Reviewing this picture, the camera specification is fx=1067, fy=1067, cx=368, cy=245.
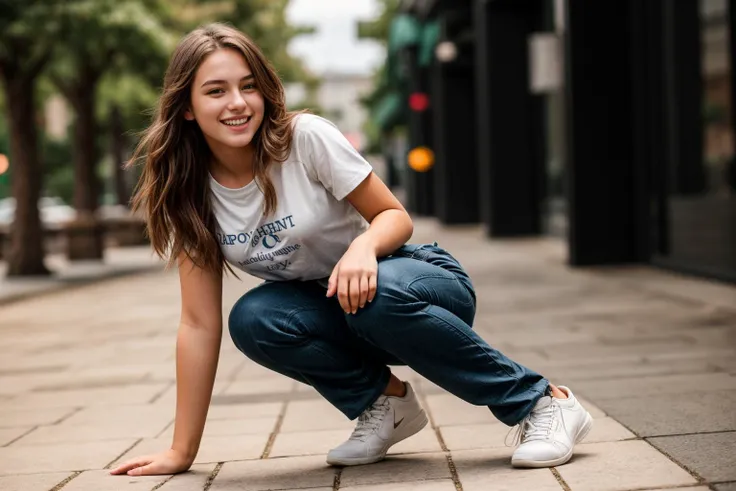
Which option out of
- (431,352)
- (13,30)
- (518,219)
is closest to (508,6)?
(518,219)

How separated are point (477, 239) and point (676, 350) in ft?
40.7

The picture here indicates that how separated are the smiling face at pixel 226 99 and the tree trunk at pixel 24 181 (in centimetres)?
1263

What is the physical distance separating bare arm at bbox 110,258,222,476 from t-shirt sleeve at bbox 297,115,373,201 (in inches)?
19.3

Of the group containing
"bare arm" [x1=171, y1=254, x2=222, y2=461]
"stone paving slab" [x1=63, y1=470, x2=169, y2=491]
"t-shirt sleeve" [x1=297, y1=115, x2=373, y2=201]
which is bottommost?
"stone paving slab" [x1=63, y1=470, x2=169, y2=491]

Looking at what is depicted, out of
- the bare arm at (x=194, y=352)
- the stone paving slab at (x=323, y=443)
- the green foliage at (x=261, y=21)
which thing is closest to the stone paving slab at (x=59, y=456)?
the bare arm at (x=194, y=352)

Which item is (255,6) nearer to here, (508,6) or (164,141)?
Answer: (508,6)

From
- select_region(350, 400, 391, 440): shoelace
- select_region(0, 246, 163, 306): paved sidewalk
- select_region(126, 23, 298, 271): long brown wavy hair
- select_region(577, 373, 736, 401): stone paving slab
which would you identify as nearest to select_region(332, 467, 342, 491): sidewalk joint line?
select_region(350, 400, 391, 440): shoelace

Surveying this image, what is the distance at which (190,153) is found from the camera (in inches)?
129

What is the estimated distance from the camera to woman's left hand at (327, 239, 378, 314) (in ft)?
9.90

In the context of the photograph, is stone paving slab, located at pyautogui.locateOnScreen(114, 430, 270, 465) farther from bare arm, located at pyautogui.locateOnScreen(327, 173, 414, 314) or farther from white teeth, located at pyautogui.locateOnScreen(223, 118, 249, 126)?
white teeth, located at pyautogui.locateOnScreen(223, 118, 249, 126)

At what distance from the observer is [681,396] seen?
431 cm

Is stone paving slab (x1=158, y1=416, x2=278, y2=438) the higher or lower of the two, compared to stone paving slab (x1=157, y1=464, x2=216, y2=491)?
lower

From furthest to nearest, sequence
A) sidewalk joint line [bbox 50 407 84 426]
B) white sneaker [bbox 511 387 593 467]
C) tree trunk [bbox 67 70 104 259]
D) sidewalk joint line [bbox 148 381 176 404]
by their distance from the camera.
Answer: tree trunk [bbox 67 70 104 259]
sidewalk joint line [bbox 148 381 176 404]
sidewalk joint line [bbox 50 407 84 426]
white sneaker [bbox 511 387 593 467]

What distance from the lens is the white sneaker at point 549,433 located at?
3176 millimetres
